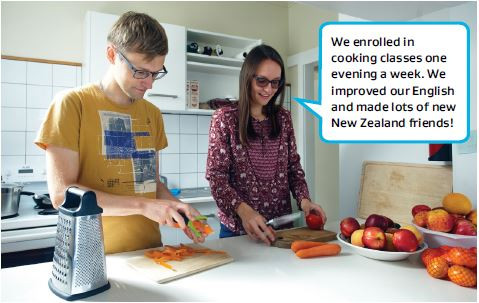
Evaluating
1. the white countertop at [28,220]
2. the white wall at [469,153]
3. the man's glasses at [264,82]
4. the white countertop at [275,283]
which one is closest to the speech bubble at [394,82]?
the white wall at [469,153]

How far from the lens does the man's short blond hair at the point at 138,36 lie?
3.29 ft

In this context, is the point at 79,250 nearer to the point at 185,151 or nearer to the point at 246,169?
the point at 246,169

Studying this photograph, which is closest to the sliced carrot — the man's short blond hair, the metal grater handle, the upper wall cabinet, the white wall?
the metal grater handle

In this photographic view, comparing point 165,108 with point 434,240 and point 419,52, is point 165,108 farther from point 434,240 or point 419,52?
point 434,240

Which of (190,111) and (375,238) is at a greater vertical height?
(190,111)

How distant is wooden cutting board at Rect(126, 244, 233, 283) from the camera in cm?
87

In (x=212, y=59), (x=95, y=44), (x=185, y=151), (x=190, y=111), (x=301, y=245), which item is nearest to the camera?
(x=301, y=245)

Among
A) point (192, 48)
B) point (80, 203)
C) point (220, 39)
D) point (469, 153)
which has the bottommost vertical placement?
Result: point (80, 203)

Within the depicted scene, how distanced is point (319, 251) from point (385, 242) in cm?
18

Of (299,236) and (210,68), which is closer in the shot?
(299,236)

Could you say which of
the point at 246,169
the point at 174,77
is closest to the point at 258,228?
the point at 246,169

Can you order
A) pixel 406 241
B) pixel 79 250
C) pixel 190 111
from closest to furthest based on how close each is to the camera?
pixel 79 250, pixel 406 241, pixel 190 111

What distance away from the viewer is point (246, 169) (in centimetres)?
135

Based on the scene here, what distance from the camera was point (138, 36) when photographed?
3.29 feet
